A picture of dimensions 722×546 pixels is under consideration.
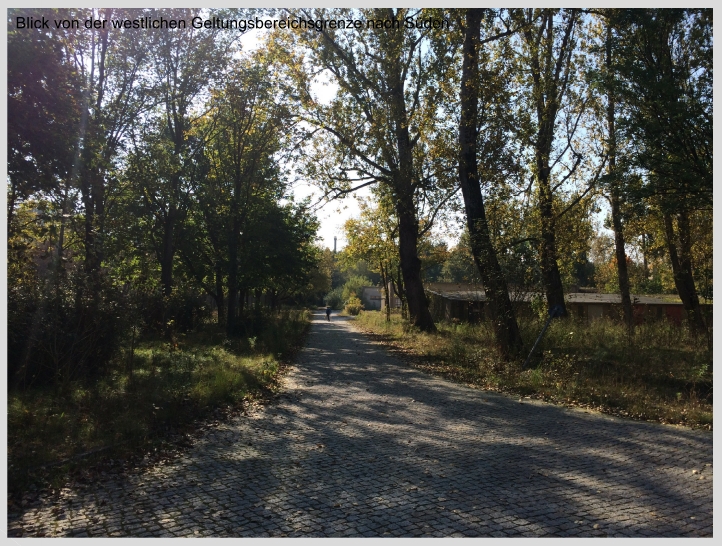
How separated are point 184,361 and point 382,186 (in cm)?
1365

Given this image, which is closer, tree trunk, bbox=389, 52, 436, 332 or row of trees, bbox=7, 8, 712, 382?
row of trees, bbox=7, 8, 712, 382

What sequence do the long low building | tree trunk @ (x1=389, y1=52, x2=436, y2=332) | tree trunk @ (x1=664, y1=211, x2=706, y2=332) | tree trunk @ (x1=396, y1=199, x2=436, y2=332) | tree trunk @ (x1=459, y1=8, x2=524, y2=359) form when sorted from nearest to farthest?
tree trunk @ (x1=459, y1=8, x2=524, y2=359), the long low building, tree trunk @ (x1=389, y1=52, x2=436, y2=332), tree trunk @ (x1=664, y1=211, x2=706, y2=332), tree trunk @ (x1=396, y1=199, x2=436, y2=332)

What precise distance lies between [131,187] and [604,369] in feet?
59.9

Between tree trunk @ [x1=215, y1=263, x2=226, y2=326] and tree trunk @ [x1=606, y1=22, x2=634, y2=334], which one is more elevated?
tree trunk @ [x1=606, y1=22, x2=634, y2=334]

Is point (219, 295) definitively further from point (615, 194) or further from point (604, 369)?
point (604, 369)

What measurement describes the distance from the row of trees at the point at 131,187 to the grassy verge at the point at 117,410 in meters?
0.79

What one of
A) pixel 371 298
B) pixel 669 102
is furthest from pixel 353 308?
pixel 669 102

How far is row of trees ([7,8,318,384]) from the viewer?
8.81 m

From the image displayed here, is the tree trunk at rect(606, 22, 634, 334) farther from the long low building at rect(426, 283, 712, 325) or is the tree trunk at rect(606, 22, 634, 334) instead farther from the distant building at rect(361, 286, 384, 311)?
the distant building at rect(361, 286, 384, 311)

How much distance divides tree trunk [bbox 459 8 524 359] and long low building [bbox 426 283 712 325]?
527 millimetres

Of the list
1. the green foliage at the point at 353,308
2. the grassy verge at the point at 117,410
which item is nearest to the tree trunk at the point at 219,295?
the grassy verge at the point at 117,410

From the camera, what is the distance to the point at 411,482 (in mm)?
5766

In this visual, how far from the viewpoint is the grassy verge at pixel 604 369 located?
1030cm

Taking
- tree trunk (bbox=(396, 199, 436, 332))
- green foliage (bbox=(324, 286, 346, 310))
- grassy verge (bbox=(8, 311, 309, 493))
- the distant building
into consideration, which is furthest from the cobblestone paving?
green foliage (bbox=(324, 286, 346, 310))
